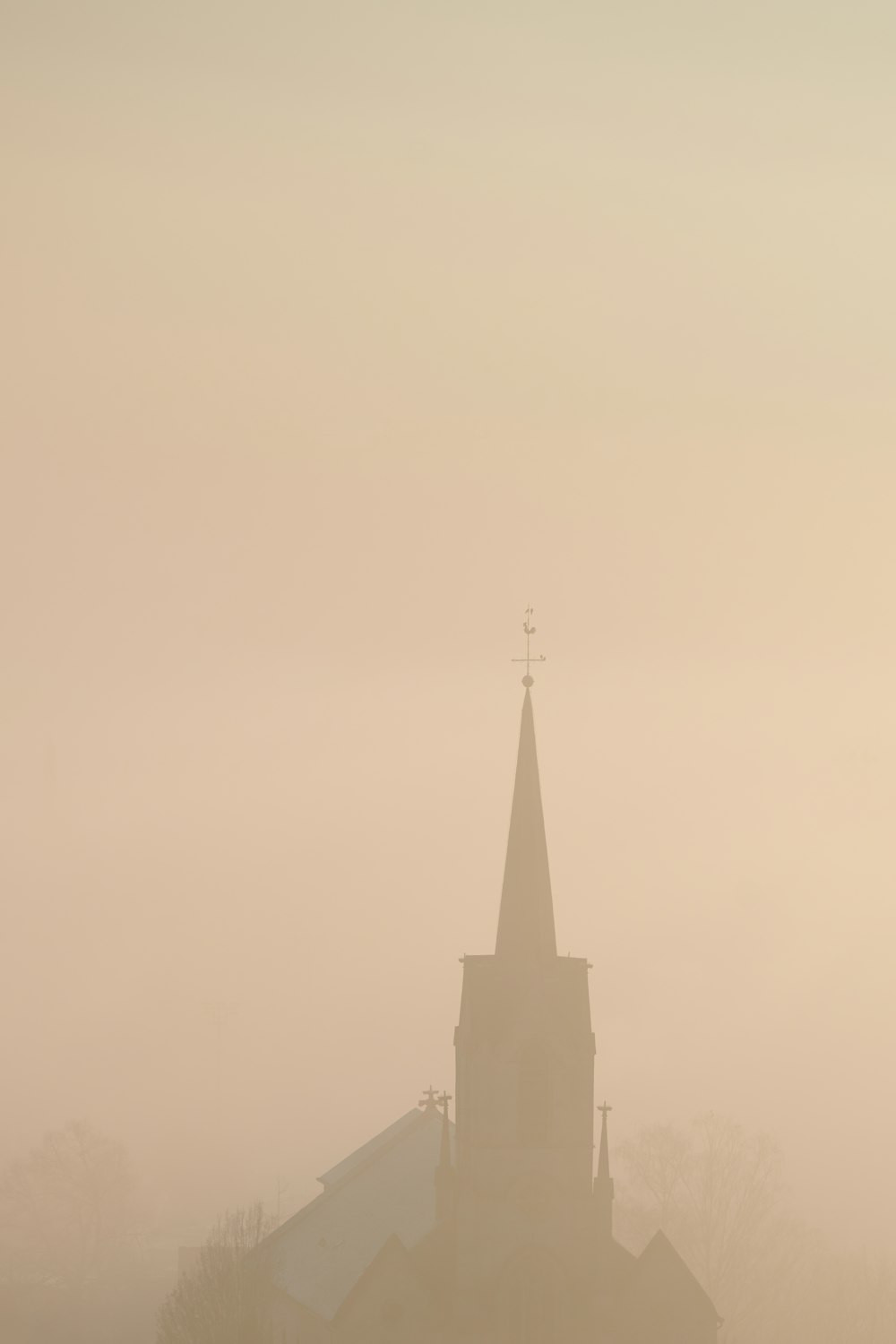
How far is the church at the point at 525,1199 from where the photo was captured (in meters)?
63.8

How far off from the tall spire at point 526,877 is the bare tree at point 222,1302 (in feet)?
67.5

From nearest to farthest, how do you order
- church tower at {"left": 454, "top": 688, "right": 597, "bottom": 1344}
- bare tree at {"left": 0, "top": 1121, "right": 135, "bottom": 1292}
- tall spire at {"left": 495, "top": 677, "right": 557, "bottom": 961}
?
church tower at {"left": 454, "top": 688, "right": 597, "bottom": 1344}, tall spire at {"left": 495, "top": 677, "right": 557, "bottom": 961}, bare tree at {"left": 0, "top": 1121, "right": 135, "bottom": 1292}

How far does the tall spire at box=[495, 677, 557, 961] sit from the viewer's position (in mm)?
65688

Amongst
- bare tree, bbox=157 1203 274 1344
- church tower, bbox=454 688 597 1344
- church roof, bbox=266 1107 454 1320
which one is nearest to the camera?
church tower, bbox=454 688 597 1344

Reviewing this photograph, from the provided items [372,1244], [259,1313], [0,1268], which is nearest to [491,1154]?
[372,1244]

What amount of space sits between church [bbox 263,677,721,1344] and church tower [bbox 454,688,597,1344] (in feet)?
0.15

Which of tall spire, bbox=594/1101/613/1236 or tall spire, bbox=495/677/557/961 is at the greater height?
tall spire, bbox=495/677/557/961

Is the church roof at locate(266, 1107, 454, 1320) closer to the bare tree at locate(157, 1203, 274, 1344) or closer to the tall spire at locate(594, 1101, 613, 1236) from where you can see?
the bare tree at locate(157, 1203, 274, 1344)

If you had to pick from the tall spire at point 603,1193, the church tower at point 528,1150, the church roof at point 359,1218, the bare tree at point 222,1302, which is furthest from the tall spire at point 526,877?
the bare tree at point 222,1302

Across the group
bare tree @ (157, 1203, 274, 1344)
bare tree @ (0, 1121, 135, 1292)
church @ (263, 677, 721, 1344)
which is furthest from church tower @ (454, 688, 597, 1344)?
bare tree @ (0, 1121, 135, 1292)

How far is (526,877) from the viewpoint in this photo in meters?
66.1

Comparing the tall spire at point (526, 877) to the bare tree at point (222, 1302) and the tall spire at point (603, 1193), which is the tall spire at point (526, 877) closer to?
the tall spire at point (603, 1193)

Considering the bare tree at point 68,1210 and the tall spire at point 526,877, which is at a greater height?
the tall spire at point 526,877

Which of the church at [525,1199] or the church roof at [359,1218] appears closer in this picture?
the church at [525,1199]
